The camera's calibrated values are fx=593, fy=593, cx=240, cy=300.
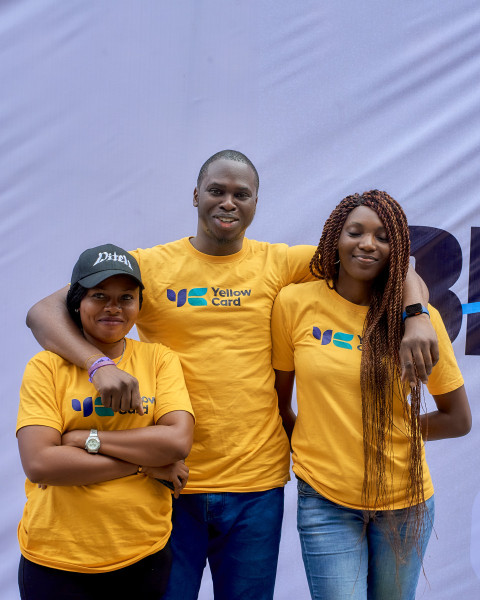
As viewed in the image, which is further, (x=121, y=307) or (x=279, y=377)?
(x=279, y=377)

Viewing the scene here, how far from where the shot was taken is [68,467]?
1318 mm

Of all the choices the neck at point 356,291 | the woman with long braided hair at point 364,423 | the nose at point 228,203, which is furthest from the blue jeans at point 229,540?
the nose at point 228,203

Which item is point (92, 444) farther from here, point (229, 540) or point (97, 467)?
point (229, 540)

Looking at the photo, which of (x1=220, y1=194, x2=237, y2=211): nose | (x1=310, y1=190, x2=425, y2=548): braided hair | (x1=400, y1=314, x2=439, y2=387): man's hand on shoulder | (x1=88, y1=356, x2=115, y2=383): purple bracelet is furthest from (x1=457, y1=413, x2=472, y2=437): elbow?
(x1=88, y1=356, x2=115, y2=383): purple bracelet

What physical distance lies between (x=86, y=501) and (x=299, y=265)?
89 centimetres

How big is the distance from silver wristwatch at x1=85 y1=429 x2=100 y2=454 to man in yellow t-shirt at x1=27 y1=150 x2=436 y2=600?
0.34 meters

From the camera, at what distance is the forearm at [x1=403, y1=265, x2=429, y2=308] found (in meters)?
1.57

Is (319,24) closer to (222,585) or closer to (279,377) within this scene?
(279,377)

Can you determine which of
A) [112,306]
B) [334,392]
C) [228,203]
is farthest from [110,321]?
[334,392]

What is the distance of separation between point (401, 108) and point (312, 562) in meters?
1.76

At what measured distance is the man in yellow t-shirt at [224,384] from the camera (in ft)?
5.32

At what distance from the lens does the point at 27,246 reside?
2.35 metres

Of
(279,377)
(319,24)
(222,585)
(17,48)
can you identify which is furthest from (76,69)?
(222,585)

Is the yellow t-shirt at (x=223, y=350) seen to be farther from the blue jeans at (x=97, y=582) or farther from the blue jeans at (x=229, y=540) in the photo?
the blue jeans at (x=97, y=582)
